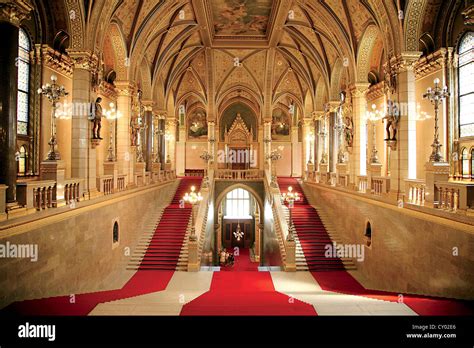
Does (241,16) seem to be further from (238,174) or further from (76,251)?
(76,251)

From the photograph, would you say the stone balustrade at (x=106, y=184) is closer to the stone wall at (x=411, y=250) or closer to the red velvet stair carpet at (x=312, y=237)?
the red velvet stair carpet at (x=312, y=237)

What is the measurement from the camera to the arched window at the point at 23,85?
11.9m

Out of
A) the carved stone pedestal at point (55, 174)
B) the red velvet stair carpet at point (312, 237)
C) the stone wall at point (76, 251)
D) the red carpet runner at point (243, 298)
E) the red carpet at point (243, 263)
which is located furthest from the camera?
the red carpet at point (243, 263)

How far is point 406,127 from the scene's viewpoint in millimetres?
11023

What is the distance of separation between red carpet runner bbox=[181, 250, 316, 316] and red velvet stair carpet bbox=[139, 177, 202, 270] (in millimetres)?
2361

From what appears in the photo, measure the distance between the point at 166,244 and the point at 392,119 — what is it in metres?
10.6

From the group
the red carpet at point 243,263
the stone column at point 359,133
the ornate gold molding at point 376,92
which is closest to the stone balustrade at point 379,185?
the stone column at point 359,133

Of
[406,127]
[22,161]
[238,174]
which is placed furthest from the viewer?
[238,174]

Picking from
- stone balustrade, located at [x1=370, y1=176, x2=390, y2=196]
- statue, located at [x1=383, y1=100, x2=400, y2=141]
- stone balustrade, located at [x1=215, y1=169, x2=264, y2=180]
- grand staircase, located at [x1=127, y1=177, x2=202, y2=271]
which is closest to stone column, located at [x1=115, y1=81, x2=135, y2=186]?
grand staircase, located at [x1=127, y1=177, x2=202, y2=271]

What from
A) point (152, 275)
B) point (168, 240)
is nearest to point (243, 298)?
point (152, 275)

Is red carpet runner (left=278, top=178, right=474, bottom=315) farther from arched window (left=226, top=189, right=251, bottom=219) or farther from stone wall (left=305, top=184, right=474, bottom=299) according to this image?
arched window (left=226, top=189, right=251, bottom=219)

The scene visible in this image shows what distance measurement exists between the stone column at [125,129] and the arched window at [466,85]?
1332cm

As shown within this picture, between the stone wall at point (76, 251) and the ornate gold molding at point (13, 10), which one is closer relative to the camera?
the stone wall at point (76, 251)

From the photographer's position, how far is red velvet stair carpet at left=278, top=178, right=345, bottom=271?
1432cm
